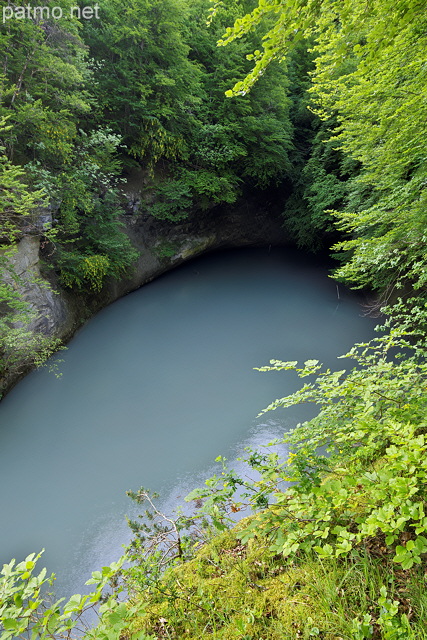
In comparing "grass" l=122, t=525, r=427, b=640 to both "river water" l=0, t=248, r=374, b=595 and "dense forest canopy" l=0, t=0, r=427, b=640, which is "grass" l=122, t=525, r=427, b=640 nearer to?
"dense forest canopy" l=0, t=0, r=427, b=640

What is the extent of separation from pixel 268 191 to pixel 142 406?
10.0 meters

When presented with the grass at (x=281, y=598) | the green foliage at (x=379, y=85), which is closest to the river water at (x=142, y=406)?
the grass at (x=281, y=598)

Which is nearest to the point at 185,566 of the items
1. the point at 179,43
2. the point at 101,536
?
the point at 101,536

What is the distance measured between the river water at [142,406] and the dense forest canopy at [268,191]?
805mm

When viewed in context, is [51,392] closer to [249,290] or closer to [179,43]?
[249,290]

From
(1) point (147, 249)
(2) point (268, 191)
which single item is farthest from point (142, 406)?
(2) point (268, 191)

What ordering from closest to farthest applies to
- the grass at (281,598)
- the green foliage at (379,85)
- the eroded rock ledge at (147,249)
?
1. the grass at (281,598)
2. the green foliage at (379,85)
3. the eroded rock ledge at (147,249)

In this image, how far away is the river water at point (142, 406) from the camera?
3.73 meters

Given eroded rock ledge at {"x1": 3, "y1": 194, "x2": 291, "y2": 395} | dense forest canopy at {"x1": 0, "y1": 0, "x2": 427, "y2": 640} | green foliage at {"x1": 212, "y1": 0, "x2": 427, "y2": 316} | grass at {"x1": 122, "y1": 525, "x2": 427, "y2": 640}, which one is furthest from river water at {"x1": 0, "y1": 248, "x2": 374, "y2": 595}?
green foliage at {"x1": 212, "y1": 0, "x2": 427, "y2": 316}

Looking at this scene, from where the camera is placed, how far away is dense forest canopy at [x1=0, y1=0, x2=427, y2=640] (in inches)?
49.0

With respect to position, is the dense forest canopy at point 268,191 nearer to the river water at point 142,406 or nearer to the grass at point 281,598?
the grass at point 281,598

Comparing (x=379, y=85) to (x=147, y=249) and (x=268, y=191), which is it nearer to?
(x=147, y=249)

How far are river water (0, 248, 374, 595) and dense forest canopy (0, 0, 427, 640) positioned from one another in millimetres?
805

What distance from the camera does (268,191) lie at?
12.5 metres
